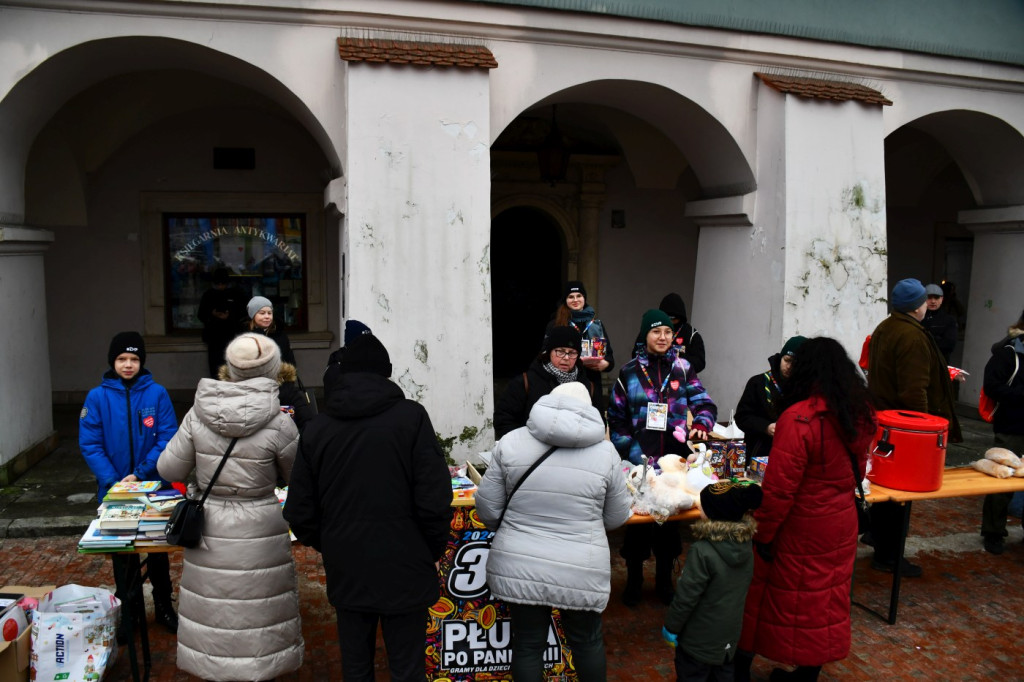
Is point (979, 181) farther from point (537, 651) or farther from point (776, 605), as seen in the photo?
point (537, 651)

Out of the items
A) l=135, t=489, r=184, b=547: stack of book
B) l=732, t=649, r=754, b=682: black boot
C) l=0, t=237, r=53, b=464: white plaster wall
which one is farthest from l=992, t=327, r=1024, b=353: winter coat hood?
l=0, t=237, r=53, b=464: white plaster wall

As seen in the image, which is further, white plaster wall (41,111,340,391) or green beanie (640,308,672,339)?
white plaster wall (41,111,340,391)

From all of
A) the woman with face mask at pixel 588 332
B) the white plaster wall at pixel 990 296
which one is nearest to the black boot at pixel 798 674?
the woman with face mask at pixel 588 332

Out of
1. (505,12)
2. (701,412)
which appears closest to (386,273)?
(505,12)

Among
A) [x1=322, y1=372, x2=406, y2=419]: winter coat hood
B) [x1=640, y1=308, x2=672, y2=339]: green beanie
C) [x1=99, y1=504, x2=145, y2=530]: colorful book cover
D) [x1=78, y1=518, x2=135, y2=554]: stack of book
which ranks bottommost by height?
[x1=78, y1=518, x2=135, y2=554]: stack of book

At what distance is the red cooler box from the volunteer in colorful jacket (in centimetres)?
102

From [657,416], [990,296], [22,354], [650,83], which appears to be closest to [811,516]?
[657,416]

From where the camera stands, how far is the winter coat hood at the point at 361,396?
10.4ft

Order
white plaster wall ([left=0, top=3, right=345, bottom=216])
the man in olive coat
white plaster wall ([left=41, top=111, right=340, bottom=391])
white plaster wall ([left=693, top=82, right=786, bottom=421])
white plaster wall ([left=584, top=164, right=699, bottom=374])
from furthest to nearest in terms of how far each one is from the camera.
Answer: white plaster wall ([left=584, top=164, right=699, bottom=374]) < white plaster wall ([left=41, top=111, right=340, bottom=391]) < white plaster wall ([left=693, top=82, right=786, bottom=421]) < white plaster wall ([left=0, top=3, right=345, bottom=216]) < the man in olive coat

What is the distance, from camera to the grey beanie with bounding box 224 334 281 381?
3650 mm

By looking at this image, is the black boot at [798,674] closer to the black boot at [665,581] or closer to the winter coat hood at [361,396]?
the black boot at [665,581]

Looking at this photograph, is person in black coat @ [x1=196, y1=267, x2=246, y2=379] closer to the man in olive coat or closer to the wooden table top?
the man in olive coat


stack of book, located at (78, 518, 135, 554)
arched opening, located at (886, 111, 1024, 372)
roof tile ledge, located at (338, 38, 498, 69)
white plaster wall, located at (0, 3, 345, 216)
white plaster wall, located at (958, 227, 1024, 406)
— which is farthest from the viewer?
white plaster wall, located at (958, 227, 1024, 406)

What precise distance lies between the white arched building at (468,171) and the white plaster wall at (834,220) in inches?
1.0
